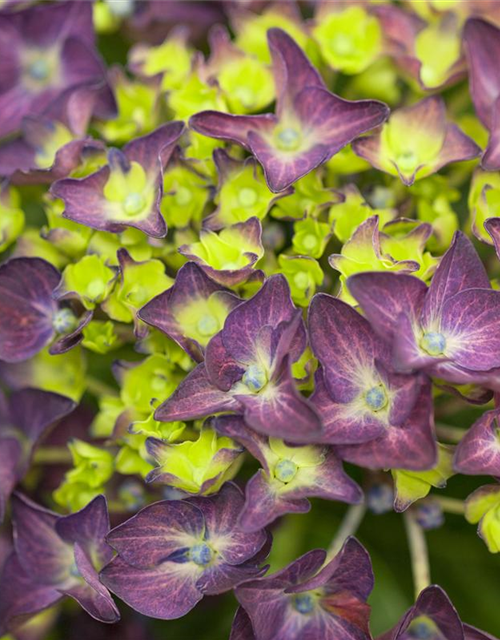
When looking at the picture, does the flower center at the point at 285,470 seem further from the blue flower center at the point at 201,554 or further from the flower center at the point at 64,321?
the flower center at the point at 64,321

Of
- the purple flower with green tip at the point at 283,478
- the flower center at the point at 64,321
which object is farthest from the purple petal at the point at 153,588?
the flower center at the point at 64,321

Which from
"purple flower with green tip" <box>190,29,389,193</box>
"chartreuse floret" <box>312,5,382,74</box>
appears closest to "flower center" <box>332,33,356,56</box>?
"chartreuse floret" <box>312,5,382,74</box>

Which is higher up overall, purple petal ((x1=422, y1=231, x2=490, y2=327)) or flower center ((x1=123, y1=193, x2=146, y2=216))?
purple petal ((x1=422, y1=231, x2=490, y2=327))

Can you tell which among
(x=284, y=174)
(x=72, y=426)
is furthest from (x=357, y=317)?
(x=72, y=426)

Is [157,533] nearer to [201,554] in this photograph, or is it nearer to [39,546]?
[201,554]

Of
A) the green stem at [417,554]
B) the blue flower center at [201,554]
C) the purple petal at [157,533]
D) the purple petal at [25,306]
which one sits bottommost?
the green stem at [417,554]

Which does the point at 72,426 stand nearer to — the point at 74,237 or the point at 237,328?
the point at 74,237

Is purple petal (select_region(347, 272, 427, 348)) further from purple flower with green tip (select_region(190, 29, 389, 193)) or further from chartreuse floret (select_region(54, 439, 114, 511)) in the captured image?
chartreuse floret (select_region(54, 439, 114, 511))

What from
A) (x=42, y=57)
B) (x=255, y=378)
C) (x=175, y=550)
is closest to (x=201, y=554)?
(x=175, y=550)
